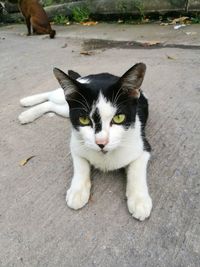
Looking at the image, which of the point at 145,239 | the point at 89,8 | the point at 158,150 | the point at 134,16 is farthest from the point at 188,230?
the point at 89,8

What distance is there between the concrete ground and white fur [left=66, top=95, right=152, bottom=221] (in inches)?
2.8

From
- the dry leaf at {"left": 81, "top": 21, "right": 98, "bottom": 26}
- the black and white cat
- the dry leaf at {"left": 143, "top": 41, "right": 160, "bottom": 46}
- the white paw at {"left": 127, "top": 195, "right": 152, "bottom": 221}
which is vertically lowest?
the dry leaf at {"left": 81, "top": 21, "right": 98, "bottom": 26}

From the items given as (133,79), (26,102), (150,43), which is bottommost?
(150,43)

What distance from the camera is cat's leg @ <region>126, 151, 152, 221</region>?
6.48 feet

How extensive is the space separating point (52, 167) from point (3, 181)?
14.1 inches

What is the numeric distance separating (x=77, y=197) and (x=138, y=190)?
1.21ft

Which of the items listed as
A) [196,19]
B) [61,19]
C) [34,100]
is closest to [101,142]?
[34,100]

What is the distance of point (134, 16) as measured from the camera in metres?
7.16

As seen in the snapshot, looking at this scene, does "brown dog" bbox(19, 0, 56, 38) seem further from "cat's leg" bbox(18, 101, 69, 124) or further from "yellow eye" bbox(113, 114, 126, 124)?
"yellow eye" bbox(113, 114, 126, 124)

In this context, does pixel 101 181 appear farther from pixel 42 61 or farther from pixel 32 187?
pixel 42 61

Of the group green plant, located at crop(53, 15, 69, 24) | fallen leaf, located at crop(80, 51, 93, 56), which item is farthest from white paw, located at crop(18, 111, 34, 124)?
green plant, located at crop(53, 15, 69, 24)

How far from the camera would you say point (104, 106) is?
200 centimetres

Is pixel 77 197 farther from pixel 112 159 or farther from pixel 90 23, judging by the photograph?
pixel 90 23

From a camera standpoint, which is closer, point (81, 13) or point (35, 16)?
point (35, 16)
